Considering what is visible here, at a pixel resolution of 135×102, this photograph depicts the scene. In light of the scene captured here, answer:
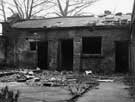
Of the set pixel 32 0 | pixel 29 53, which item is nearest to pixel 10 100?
pixel 29 53

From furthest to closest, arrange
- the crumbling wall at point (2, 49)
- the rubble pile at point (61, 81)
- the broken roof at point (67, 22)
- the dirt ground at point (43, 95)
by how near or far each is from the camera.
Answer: the crumbling wall at point (2, 49) < the broken roof at point (67, 22) < the rubble pile at point (61, 81) < the dirt ground at point (43, 95)

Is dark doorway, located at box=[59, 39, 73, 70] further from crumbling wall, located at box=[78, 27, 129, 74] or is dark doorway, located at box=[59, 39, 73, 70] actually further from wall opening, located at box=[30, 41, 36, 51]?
crumbling wall, located at box=[78, 27, 129, 74]

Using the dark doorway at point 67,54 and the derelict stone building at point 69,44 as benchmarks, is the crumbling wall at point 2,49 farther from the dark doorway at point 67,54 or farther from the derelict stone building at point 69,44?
the dark doorway at point 67,54

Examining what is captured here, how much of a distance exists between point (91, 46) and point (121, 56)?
2.43 m

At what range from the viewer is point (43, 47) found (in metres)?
23.2

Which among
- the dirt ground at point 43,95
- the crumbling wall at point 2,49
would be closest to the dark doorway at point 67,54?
the crumbling wall at point 2,49

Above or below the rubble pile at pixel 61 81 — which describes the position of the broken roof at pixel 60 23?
above

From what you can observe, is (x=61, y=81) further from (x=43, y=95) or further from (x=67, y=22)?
(x=67, y=22)

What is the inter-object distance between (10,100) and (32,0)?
33141 millimetres

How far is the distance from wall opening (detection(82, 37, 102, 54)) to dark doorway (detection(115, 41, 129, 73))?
139cm

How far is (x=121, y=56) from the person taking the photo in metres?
20.9

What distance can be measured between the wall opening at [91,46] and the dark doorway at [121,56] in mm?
1389

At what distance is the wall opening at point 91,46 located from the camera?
69.7 feet

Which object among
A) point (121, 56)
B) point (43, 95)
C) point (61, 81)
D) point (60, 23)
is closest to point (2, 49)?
point (60, 23)
